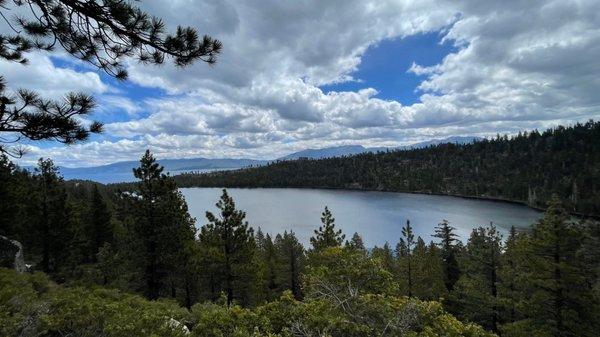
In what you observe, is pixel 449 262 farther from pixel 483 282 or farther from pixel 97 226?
pixel 97 226

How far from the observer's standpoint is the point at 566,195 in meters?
138

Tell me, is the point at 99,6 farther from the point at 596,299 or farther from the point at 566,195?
the point at 566,195

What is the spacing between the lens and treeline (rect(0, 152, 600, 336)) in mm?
8266

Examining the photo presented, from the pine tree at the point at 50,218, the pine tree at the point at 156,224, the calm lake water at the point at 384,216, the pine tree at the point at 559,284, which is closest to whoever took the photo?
the pine tree at the point at 559,284

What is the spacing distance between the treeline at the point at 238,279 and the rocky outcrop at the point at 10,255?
2.23m

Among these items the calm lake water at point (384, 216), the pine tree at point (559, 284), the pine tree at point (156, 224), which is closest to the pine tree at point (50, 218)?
the pine tree at point (156, 224)

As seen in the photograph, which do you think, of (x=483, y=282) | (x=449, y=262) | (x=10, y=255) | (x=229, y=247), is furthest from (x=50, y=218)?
(x=449, y=262)

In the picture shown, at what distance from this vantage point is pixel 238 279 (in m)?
22.6

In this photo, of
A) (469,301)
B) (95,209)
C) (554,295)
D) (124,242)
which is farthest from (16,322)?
(95,209)

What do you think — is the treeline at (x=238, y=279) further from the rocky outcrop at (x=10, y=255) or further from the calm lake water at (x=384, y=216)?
the calm lake water at (x=384, y=216)

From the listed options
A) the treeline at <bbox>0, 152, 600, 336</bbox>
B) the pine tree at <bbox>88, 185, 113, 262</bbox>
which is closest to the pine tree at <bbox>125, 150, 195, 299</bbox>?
the treeline at <bbox>0, 152, 600, 336</bbox>

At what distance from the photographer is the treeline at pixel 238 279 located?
27.1 ft

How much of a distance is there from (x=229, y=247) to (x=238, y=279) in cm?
205

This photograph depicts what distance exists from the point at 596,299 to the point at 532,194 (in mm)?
153108
